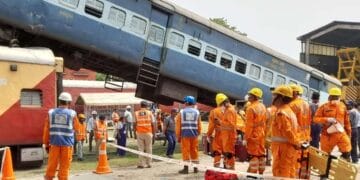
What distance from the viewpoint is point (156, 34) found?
16141 millimetres

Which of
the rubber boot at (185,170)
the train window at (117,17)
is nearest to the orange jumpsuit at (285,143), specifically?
the rubber boot at (185,170)

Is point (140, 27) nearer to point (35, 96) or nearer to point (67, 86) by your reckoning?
point (35, 96)

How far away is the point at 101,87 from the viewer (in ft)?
122

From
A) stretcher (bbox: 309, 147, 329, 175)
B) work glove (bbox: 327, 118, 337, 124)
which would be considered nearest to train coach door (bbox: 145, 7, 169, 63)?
work glove (bbox: 327, 118, 337, 124)

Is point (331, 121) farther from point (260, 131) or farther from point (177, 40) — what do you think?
point (177, 40)

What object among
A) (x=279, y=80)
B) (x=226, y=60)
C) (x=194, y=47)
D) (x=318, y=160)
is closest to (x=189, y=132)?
(x=318, y=160)

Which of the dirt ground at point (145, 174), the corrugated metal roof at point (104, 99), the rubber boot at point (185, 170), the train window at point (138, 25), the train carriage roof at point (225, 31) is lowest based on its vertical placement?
the dirt ground at point (145, 174)

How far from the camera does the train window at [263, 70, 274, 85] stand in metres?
19.2

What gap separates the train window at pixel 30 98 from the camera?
12.4m

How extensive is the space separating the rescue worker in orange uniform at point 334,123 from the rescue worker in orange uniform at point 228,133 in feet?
5.69

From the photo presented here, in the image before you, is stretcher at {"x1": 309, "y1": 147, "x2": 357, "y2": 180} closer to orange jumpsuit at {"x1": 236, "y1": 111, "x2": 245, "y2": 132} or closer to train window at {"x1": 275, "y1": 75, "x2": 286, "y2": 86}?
orange jumpsuit at {"x1": 236, "y1": 111, "x2": 245, "y2": 132}

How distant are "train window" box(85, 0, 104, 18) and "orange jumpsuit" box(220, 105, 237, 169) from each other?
572 centimetres

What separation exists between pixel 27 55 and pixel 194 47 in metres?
6.15

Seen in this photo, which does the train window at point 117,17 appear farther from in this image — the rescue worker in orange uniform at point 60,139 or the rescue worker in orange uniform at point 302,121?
the rescue worker in orange uniform at point 302,121
